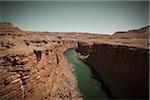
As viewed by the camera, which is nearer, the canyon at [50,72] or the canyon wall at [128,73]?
the canyon at [50,72]

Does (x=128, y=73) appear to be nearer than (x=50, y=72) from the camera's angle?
No

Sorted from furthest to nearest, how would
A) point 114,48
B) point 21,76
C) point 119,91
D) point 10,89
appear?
point 114,48 < point 119,91 < point 21,76 < point 10,89

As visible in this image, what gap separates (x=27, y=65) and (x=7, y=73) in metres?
1.19

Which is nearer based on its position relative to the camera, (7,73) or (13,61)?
(7,73)

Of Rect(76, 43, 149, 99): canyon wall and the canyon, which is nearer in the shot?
the canyon

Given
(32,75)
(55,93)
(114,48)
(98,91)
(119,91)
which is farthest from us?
(114,48)

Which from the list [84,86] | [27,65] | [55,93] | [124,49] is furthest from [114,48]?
[27,65]

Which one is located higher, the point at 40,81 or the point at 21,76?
the point at 21,76

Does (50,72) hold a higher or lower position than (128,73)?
higher

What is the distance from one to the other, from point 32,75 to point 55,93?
5.87 meters

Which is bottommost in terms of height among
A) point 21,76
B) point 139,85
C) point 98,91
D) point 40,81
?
point 98,91

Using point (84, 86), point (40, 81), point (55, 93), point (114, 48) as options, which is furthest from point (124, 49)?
point (40, 81)

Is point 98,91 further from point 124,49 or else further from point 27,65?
point 27,65

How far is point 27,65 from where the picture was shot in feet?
28.0
